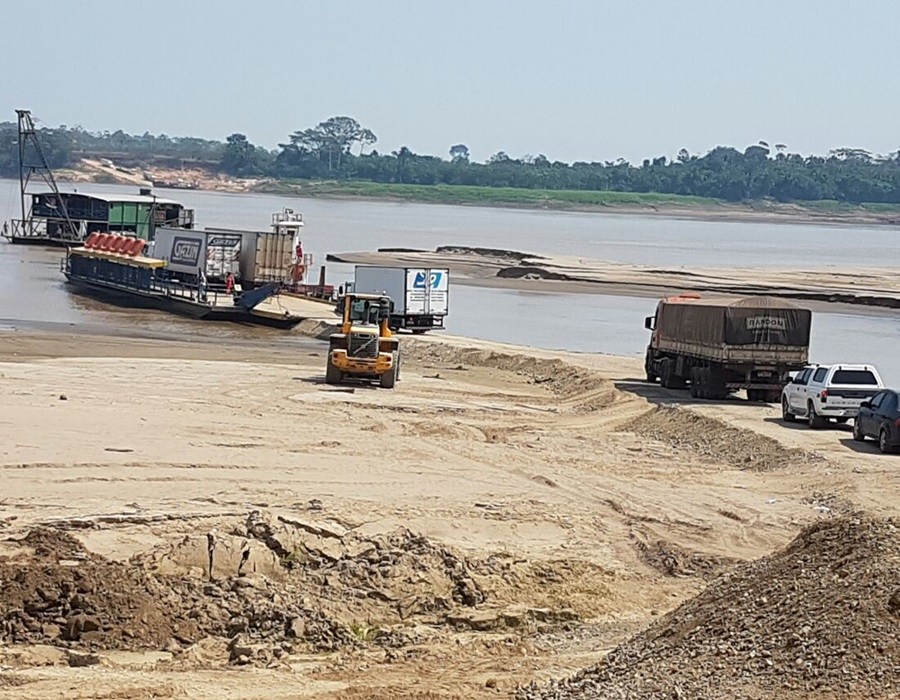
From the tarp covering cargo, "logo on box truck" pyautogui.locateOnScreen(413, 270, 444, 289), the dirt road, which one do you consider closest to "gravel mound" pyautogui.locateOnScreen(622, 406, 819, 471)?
the dirt road

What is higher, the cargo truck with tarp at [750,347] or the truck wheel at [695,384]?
the cargo truck with tarp at [750,347]

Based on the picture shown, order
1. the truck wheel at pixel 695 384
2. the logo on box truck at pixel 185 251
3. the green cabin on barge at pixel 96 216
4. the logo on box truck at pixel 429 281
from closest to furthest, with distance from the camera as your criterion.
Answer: the truck wheel at pixel 695 384 < the logo on box truck at pixel 429 281 < the logo on box truck at pixel 185 251 < the green cabin on barge at pixel 96 216

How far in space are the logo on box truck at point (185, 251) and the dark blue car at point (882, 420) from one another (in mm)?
39635

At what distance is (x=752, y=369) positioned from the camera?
3588 cm

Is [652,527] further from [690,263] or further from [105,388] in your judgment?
[690,263]

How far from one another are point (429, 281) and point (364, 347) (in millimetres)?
17620

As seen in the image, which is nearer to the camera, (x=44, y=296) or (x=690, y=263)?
(x=44, y=296)

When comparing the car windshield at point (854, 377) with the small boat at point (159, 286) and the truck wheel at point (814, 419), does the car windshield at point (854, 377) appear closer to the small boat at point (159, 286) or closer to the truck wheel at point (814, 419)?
the truck wheel at point (814, 419)

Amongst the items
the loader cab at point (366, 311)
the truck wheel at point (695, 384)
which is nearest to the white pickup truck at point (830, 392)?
the truck wheel at point (695, 384)

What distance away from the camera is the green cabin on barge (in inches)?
3730

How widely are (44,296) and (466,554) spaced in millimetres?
51369

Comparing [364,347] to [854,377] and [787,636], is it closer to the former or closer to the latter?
[854,377]

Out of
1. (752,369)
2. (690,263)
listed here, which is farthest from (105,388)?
(690,263)

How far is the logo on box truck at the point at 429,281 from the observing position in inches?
2106
